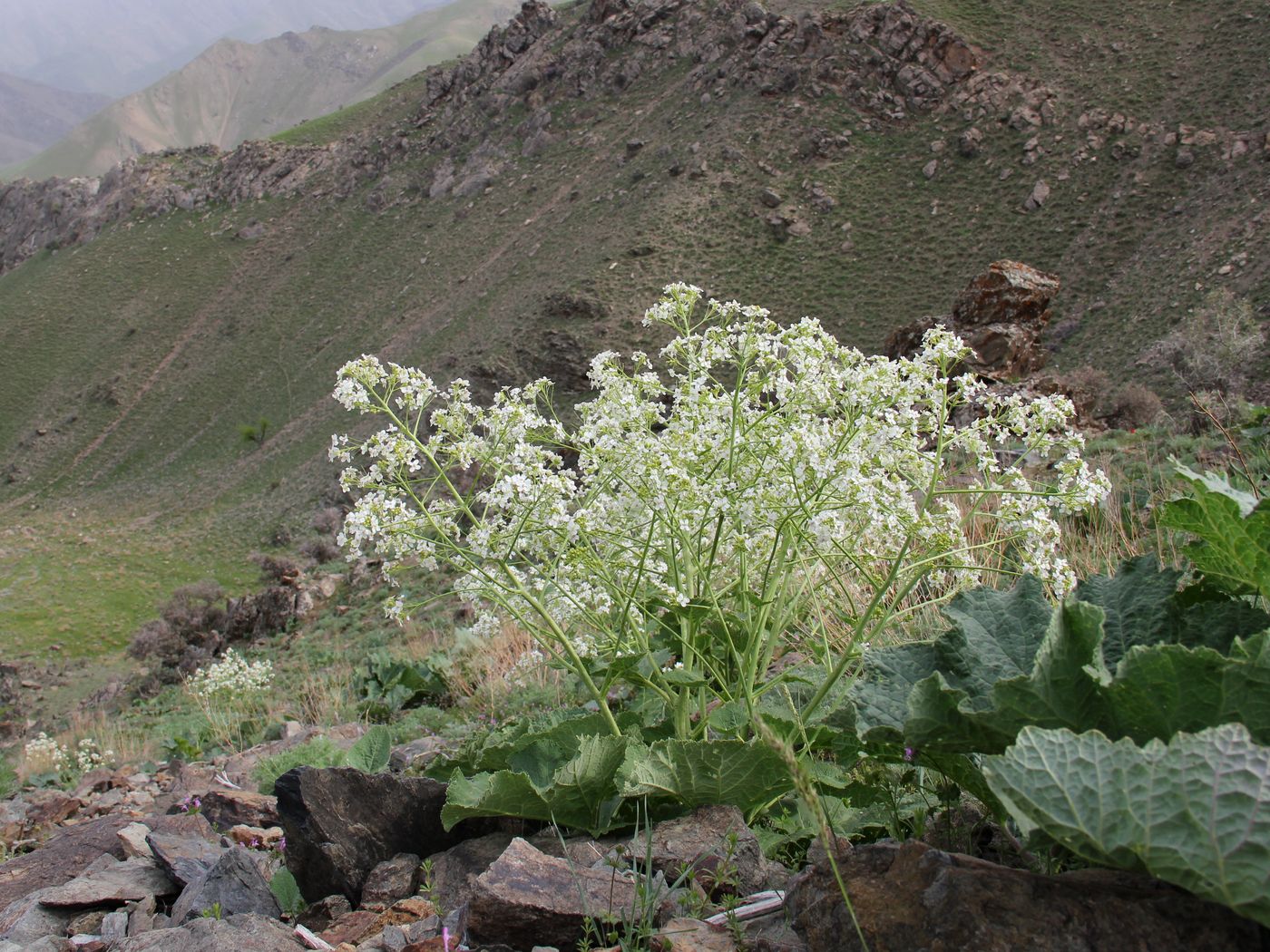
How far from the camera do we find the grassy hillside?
27359 mm

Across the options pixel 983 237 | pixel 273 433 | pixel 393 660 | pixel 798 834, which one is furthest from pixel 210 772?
pixel 273 433

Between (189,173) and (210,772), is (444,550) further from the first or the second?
(189,173)

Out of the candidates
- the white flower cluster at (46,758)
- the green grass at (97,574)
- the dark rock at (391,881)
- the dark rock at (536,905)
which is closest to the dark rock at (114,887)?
the dark rock at (391,881)

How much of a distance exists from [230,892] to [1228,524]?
115 inches

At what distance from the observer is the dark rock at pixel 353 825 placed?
8.91 ft

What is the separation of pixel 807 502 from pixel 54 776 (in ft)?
26.6

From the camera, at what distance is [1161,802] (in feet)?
4.16

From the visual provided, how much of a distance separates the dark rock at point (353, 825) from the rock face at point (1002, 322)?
1499cm

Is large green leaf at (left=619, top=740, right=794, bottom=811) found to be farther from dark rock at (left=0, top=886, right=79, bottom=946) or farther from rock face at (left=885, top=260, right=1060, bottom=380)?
rock face at (left=885, top=260, right=1060, bottom=380)

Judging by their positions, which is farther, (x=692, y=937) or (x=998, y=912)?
(x=692, y=937)

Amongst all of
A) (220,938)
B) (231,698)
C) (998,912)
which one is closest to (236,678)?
(231,698)

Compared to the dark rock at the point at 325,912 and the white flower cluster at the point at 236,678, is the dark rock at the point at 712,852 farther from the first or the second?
the white flower cluster at the point at 236,678

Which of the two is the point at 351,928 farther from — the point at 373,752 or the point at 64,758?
the point at 64,758

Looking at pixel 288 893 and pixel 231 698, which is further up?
pixel 288 893
